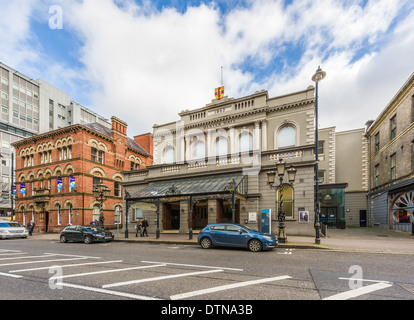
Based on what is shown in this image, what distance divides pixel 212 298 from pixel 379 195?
2651 centimetres

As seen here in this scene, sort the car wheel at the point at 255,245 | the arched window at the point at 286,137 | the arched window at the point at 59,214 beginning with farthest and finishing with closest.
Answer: the arched window at the point at 59,214 → the arched window at the point at 286,137 → the car wheel at the point at 255,245

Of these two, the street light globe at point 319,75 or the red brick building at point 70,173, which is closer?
the street light globe at point 319,75

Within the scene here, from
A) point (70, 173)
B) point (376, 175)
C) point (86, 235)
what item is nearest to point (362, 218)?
point (376, 175)

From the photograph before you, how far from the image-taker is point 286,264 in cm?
805

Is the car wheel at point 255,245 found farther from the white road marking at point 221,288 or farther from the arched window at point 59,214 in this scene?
the arched window at point 59,214

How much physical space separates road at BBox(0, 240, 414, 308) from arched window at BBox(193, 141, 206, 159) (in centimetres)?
1457

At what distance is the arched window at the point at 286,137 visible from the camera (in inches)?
758

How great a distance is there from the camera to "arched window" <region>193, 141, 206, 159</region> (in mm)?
22703

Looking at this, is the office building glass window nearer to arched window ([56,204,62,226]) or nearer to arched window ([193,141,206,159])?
arched window ([193,141,206,159])

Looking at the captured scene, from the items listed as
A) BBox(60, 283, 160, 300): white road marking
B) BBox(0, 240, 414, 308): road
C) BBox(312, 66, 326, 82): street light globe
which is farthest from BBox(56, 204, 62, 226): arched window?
BBox(312, 66, 326, 82): street light globe

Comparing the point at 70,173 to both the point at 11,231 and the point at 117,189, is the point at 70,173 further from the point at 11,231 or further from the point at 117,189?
the point at 11,231

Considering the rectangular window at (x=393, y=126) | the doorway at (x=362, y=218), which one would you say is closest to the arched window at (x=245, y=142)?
the rectangular window at (x=393, y=126)

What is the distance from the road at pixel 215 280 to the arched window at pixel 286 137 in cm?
1176
